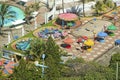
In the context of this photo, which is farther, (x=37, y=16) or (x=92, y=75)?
(x=37, y=16)

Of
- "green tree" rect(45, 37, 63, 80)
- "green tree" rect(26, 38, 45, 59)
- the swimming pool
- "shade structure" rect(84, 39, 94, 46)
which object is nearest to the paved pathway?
"shade structure" rect(84, 39, 94, 46)

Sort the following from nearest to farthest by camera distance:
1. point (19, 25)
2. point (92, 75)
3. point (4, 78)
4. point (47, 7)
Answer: point (92, 75) < point (4, 78) < point (19, 25) < point (47, 7)

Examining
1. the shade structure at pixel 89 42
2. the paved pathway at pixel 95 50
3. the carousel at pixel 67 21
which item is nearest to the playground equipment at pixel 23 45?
the paved pathway at pixel 95 50

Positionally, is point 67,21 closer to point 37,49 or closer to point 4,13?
point 4,13

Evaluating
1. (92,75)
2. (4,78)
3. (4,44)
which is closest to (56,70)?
(92,75)

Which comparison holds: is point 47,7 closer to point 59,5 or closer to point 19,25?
point 59,5

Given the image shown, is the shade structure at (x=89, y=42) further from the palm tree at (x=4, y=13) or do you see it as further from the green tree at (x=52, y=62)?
the palm tree at (x=4, y=13)

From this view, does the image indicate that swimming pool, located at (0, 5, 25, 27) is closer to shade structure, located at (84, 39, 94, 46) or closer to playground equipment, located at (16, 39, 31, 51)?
playground equipment, located at (16, 39, 31, 51)

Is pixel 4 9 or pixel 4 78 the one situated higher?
pixel 4 9
